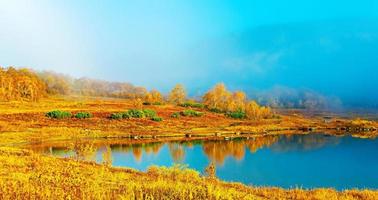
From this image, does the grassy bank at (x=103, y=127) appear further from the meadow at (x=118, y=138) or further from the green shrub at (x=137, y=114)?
the green shrub at (x=137, y=114)

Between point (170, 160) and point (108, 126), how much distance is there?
3936 centimetres

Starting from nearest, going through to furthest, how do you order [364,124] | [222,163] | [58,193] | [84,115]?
[58,193], [222,163], [84,115], [364,124]

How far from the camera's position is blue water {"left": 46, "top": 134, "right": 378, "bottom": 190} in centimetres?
4222

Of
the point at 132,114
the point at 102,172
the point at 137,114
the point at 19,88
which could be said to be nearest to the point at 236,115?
the point at 137,114

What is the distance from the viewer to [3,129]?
7300 cm

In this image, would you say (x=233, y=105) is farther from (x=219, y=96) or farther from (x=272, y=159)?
(x=272, y=159)

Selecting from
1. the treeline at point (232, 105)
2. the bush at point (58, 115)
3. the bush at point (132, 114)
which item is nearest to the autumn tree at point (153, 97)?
the treeline at point (232, 105)

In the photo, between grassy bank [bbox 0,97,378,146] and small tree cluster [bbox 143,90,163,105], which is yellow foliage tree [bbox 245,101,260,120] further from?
small tree cluster [bbox 143,90,163,105]

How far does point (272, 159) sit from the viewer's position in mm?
57719

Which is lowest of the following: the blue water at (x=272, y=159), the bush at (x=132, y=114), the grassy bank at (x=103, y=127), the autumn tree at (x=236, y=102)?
the blue water at (x=272, y=159)

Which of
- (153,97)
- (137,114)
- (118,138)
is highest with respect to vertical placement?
(153,97)

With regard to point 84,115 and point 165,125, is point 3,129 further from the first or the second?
point 165,125

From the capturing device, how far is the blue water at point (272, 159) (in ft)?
139

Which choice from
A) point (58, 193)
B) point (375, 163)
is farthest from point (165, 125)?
point (58, 193)
